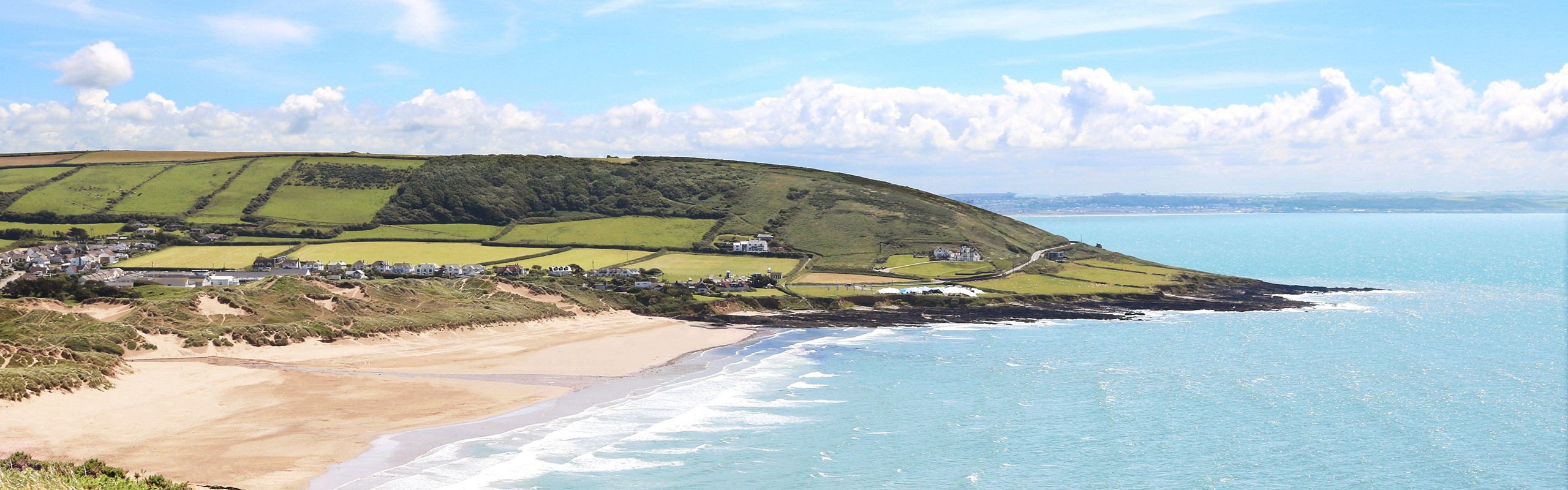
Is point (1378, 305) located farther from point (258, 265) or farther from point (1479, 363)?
point (258, 265)

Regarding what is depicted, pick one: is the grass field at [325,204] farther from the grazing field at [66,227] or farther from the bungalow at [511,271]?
the bungalow at [511,271]

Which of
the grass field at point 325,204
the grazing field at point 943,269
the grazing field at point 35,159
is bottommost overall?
the grazing field at point 943,269

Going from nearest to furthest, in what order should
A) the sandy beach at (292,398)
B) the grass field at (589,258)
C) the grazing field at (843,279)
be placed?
1. the sandy beach at (292,398)
2. the grazing field at (843,279)
3. the grass field at (589,258)

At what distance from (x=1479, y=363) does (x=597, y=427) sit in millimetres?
56877

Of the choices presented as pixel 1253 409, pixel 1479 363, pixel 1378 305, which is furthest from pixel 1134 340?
pixel 1378 305

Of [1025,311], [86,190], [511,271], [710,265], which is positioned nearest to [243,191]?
[86,190]

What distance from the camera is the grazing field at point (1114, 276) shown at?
121562 mm

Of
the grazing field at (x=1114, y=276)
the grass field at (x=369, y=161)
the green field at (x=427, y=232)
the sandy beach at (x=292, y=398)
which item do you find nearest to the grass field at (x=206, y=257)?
the green field at (x=427, y=232)

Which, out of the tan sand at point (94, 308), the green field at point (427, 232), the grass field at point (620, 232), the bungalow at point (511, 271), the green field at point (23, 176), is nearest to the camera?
the tan sand at point (94, 308)

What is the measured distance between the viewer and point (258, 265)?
115312mm

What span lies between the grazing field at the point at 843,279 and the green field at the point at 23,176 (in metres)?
131

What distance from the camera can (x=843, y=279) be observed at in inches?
4697

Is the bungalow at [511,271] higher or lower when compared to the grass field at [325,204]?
lower

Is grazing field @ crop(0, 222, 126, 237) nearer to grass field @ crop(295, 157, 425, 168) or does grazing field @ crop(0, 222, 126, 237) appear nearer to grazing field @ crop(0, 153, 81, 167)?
grazing field @ crop(0, 153, 81, 167)
